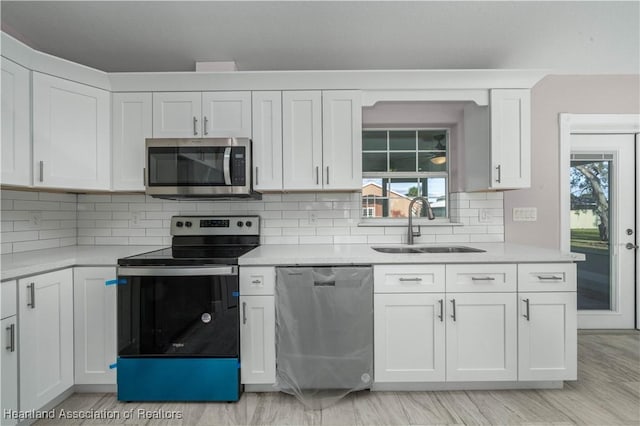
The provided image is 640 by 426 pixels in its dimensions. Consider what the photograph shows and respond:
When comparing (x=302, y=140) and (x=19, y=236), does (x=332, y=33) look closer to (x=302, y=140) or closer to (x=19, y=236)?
(x=302, y=140)

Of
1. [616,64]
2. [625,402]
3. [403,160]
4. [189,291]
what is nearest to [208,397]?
[189,291]

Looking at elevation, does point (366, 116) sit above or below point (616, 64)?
below

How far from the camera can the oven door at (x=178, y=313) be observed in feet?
6.44

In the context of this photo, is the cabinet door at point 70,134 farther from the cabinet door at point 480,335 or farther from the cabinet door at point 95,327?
the cabinet door at point 480,335

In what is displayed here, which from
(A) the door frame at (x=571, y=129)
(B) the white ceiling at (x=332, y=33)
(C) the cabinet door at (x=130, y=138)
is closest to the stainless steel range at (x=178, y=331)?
(C) the cabinet door at (x=130, y=138)

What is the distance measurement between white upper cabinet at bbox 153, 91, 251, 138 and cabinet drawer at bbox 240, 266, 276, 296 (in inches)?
39.8

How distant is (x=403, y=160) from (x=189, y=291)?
209cm

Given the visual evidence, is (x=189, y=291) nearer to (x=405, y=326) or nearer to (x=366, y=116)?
(x=405, y=326)

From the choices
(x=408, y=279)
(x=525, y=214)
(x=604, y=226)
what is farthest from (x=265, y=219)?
(x=604, y=226)

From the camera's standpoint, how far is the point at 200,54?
240 centimetres

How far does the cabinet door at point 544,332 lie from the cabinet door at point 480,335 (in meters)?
0.06

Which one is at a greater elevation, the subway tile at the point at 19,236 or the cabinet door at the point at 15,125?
the cabinet door at the point at 15,125

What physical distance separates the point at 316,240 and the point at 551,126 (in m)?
2.32

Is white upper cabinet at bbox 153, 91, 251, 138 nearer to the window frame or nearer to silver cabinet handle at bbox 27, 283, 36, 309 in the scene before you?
the window frame
